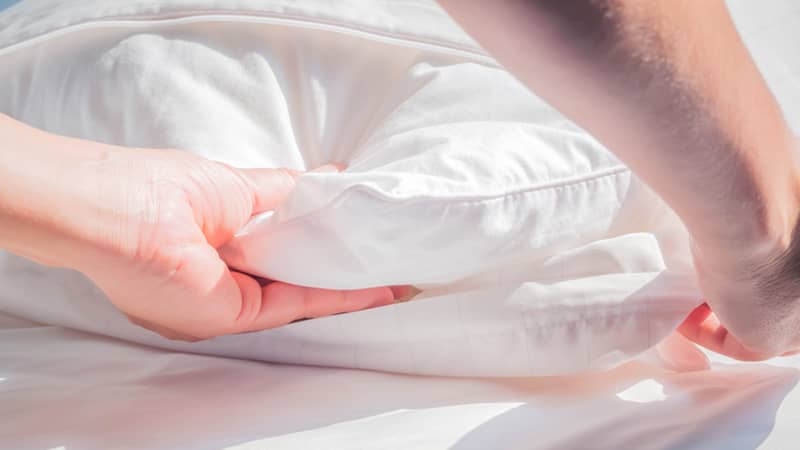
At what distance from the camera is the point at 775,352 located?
0.59 metres

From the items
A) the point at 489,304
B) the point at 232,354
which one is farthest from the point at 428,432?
the point at 232,354

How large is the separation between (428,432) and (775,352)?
0.28 meters

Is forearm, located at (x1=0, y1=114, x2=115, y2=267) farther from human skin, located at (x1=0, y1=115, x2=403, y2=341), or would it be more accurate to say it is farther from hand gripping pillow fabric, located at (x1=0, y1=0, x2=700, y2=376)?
hand gripping pillow fabric, located at (x1=0, y1=0, x2=700, y2=376)

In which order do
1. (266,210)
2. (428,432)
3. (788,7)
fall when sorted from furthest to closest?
(788,7) < (266,210) < (428,432)

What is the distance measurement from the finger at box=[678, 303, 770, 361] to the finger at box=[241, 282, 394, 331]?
0.93 feet

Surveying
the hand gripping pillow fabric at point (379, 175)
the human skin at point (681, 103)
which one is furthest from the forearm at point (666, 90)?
the hand gripping pillow fabric at point (379, 175)

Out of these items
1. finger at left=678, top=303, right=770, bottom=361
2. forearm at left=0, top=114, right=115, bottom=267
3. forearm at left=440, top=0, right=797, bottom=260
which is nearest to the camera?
forearm at left=440, top=0, right=797, bottom=260

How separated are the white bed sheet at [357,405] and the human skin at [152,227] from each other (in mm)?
56

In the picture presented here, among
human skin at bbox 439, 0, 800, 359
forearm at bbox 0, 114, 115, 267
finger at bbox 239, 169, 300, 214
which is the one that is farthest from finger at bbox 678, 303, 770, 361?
forearm at bbox 0, 114, 115, 267

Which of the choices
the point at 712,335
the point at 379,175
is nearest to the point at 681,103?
the point at 379,175

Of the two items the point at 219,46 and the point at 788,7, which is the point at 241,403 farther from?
the point at 788,7

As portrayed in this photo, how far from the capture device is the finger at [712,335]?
0.64 m

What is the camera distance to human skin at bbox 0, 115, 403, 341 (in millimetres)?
542

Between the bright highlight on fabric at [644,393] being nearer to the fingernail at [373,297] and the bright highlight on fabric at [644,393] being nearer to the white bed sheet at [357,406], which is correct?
the white bed sheet at [357,406]
